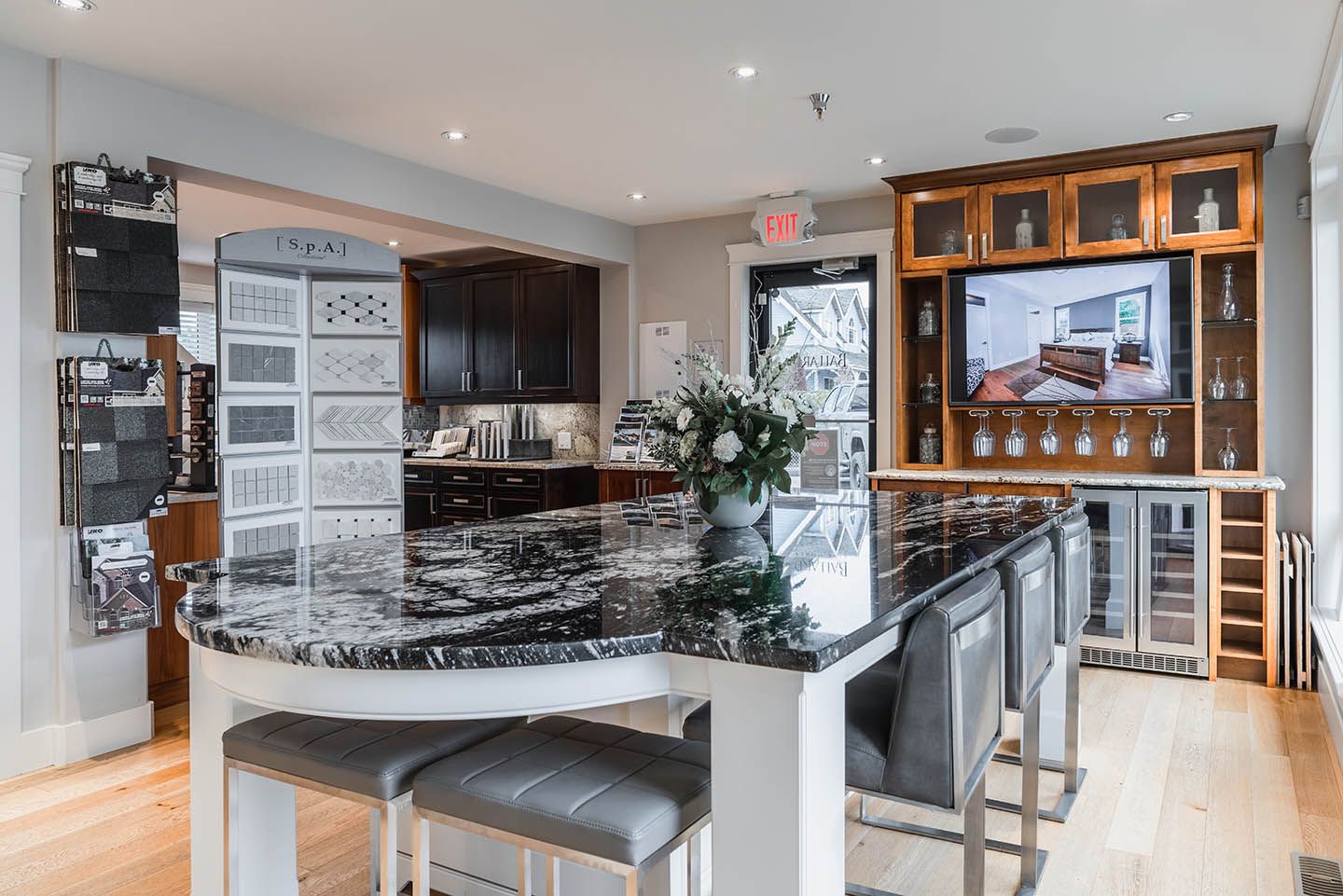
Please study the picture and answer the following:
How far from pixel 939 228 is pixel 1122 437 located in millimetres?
1468

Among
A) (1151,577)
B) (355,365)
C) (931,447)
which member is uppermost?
(355,365)

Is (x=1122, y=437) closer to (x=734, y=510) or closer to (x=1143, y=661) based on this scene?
(x=1143, y=661)

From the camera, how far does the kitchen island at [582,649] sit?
1.26 meters

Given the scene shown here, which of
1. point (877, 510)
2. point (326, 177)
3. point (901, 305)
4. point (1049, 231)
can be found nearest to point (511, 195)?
point (326, 177)

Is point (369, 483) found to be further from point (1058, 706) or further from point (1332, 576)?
point (1332, 576)

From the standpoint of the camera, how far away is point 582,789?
4.59 ft

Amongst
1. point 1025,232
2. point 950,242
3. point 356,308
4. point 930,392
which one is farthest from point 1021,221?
point 356,308

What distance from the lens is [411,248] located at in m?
7.08

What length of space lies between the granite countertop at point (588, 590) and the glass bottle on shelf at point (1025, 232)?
8.53ft

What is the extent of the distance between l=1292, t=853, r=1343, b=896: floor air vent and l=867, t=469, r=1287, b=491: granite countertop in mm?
2023

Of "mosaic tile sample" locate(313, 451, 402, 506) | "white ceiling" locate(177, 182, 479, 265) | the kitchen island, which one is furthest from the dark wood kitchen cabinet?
the kitchen island

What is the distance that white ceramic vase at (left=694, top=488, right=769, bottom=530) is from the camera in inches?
94.1

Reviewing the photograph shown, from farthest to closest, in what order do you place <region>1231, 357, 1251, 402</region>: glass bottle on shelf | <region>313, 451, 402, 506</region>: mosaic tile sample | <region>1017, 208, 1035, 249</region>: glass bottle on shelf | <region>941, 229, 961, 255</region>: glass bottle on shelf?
<region>941, 229, 961, 255</region>: glass bottle on shelf → <region>1017, 208, 1035, 249</region>: glass bottle on shelf → <region>313, 451, 402, 506</region>: mosaic tile sample → <region>1231, 357, 1251, 402</region>: glass bottle on shelf

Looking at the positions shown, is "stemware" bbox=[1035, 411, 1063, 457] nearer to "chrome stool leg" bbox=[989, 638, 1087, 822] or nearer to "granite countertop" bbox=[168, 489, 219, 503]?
"chrome stool leg" bbox=[989, 638, 1087, 822]
